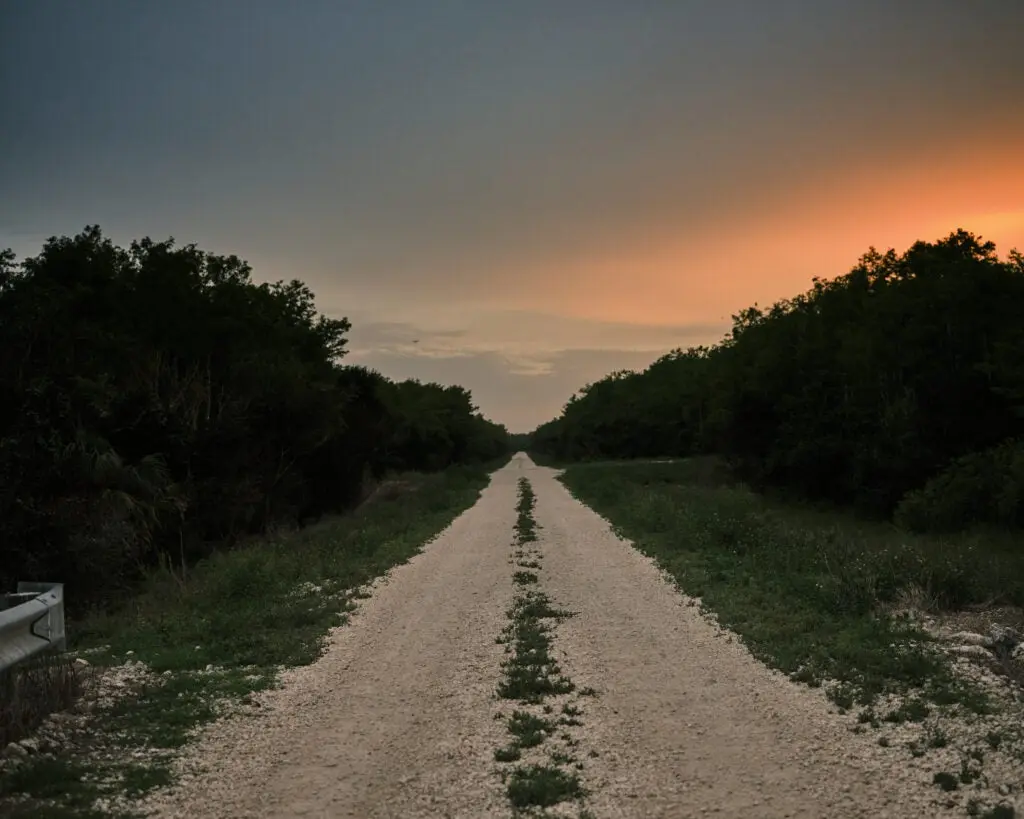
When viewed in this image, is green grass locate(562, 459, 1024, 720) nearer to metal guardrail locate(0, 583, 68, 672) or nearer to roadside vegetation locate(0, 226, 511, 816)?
roadside vegetation locate(0, 226, 511, 816)

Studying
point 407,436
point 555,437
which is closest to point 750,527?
point 407,436

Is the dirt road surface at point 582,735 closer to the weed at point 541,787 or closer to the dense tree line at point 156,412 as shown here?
the weed at point 541,787

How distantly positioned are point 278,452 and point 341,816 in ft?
94.9

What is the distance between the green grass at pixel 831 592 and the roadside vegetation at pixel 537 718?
2275 millimetres

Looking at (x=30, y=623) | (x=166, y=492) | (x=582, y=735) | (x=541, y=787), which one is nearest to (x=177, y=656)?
(x=30, y=623)

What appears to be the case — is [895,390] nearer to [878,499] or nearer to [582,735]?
[878,499]

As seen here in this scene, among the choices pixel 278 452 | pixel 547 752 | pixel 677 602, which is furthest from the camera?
pixel 278 452

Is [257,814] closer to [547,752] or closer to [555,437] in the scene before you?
[547,752]

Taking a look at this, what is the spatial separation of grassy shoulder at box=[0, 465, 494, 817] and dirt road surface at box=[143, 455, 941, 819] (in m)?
0.37

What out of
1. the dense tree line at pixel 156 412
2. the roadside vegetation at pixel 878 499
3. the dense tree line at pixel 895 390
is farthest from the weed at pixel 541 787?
the dense tree line at pixel 895 390

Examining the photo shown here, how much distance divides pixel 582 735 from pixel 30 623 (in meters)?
4.89

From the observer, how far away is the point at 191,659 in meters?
9.35

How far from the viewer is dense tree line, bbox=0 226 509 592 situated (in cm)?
1380

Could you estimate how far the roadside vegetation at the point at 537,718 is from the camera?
17.9ft
